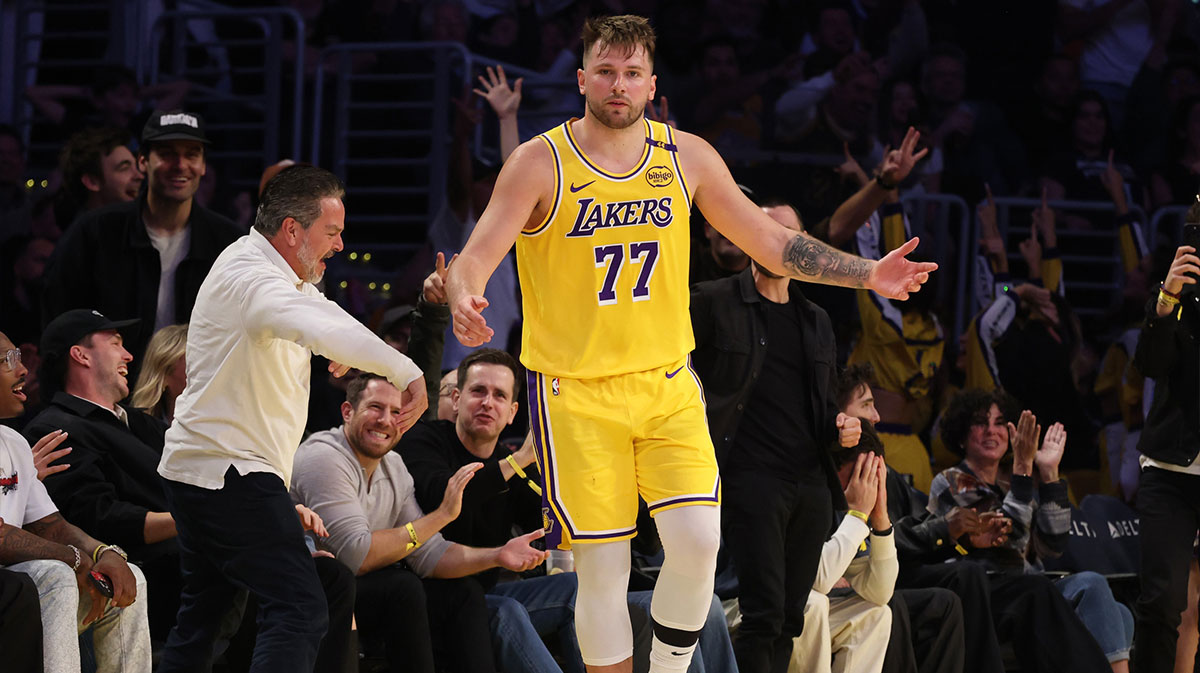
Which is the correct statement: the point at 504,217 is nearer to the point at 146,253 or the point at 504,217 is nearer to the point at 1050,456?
the point at 146,253

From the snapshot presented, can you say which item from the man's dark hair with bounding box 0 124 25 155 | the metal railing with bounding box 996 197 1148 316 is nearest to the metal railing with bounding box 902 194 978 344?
the metal railing with bounding box 996 197 1148 316

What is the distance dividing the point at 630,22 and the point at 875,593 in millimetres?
2778

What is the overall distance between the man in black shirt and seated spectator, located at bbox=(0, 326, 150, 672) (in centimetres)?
212

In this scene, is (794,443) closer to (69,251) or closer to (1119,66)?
(69,251)

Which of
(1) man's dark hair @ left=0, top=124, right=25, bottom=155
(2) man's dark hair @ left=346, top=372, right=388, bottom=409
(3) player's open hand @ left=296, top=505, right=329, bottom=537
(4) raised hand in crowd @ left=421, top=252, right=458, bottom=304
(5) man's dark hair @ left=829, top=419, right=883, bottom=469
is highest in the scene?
(1) man's dark hair @ left=0, top=124, right=25, bottom=155

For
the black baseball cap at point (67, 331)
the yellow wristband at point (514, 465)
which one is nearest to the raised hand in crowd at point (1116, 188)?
the yellow wristband at point (514, 465)

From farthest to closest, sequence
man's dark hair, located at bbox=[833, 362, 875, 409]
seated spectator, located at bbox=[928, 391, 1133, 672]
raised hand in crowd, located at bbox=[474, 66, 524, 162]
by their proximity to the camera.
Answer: raised hand in crowd, located at bbox=[474, 66, 524, 162], seated spectator, located at bbox=[928, 391, 1133, 672], man's dark hair, located at bbox=[833, 362, 875, 409]

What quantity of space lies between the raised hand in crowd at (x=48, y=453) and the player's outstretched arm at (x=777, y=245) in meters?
2.25

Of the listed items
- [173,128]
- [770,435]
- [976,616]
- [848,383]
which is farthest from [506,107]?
[976,616]

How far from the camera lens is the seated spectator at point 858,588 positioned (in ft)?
17.5

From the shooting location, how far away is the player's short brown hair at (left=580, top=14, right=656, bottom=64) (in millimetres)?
3752

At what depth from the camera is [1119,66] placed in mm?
9195

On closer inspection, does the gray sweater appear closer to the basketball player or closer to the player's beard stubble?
the basketball player

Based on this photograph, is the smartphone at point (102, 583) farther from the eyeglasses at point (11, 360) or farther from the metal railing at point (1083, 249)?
the metal railing at point (1083, 249)
